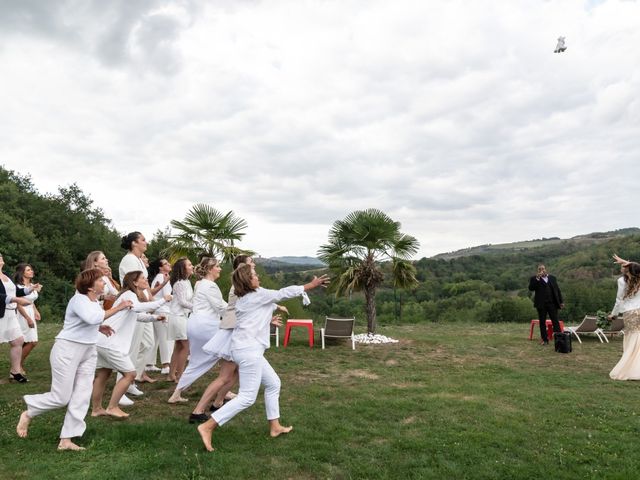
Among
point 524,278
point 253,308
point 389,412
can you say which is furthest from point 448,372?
point 524,278

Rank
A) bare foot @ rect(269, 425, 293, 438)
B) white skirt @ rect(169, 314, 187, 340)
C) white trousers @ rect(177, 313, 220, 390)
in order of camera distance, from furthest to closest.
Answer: white skirt @ rect(169, 314, 187, 340)
white trousers @ rect(177, 313, 220, 390)
bare foot @ rect(269, 425, 293, 438)

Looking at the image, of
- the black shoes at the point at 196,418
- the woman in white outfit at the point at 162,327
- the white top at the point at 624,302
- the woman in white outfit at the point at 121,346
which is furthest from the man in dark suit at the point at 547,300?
the woman in white outfit at the point at 121,346

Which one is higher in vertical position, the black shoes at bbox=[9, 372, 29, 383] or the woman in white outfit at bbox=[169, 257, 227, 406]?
the woman in white outfit at bbox=[169, 257, 227, 406]

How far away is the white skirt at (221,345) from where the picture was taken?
5.48 meters

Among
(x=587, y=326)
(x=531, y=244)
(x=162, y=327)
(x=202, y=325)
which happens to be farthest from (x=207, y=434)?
(x=531, y=244)

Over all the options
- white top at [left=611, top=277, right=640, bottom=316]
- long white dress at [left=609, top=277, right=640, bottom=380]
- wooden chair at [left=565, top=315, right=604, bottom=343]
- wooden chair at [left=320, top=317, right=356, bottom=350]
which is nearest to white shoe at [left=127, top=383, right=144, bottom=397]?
wooden chair at [left=320, top=317, right=356, bottom=350]

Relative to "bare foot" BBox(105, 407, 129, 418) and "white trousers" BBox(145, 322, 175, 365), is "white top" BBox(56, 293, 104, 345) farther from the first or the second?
"white trousers" BBox(145, 322, 175, 365)

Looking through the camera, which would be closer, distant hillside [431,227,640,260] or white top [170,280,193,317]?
white top [170,280,193,317]

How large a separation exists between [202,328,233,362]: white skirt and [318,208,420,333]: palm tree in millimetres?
7691

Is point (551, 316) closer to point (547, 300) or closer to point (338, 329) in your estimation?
point (547, 300)

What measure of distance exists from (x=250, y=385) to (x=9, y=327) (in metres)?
4.79

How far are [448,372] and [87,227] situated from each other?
1816 inches

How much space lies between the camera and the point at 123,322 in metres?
5.76

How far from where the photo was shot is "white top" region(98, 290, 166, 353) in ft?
18.4
